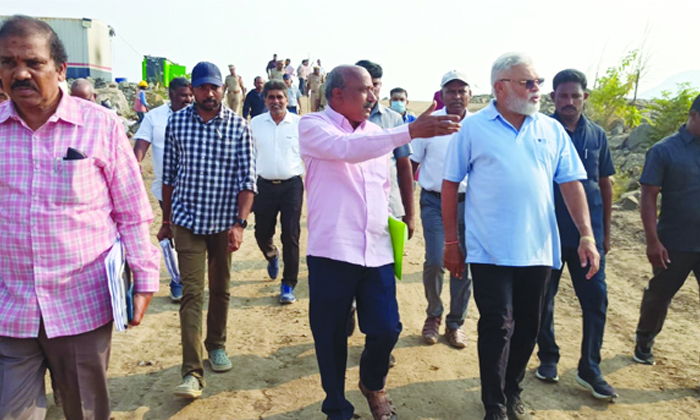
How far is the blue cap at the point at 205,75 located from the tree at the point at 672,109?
15690 millimetres

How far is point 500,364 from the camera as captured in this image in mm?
3809

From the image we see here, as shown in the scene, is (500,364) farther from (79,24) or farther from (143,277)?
(79,24)

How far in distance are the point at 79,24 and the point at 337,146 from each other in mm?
33617

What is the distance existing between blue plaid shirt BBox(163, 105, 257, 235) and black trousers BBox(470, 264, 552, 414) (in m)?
1.90

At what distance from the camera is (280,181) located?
6.66 meters

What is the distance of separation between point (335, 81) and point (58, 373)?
224 centimetres

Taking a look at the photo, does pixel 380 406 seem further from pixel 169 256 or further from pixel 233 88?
pixel 233 88

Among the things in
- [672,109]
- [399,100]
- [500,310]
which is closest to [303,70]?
[672,109]

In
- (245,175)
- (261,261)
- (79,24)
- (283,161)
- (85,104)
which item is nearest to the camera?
(85,104)

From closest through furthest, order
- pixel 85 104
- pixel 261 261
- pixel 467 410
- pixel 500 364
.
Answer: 1. pixel 85 104
2. pixel 500 364
3. pixel 467 410
4. pixel 261 261

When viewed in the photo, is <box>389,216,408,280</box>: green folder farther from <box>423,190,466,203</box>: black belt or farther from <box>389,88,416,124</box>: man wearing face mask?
<box>389,88,416,124</box>: man wearing face mask

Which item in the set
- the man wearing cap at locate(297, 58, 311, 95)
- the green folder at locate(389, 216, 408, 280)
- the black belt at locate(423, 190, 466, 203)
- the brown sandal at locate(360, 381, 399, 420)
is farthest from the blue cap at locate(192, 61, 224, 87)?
the man wearing cap at locate(297, 58, 311, 95)

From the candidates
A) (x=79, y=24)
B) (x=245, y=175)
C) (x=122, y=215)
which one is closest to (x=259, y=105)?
(x=245, y=175)

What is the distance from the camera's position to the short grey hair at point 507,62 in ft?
12.6
